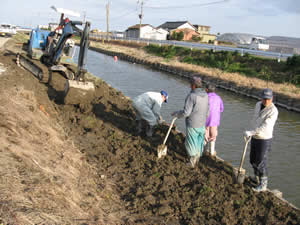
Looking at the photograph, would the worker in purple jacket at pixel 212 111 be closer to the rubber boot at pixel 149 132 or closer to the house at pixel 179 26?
the rubber boot at pixel 149 132

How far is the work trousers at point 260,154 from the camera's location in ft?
17.0

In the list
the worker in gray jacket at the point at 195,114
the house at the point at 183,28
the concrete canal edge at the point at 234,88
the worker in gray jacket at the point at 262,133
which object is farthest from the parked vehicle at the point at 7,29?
the worker in gray jacket at the point at 262,133

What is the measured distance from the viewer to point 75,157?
603cm

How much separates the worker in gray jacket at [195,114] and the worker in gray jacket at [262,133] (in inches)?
38.3

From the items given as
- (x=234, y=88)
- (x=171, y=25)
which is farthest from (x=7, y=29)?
(x=171, y=25)

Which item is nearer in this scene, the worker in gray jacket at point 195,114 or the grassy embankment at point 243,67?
the worker in gray jacket at point 195,114

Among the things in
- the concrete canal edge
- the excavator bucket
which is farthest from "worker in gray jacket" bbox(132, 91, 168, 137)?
the concrete canal edge

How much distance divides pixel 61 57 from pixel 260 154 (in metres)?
9.97

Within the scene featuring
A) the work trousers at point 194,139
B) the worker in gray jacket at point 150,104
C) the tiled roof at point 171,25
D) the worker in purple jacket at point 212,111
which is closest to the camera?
the work trousers at point 194,139

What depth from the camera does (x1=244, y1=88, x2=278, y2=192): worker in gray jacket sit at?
503 cm

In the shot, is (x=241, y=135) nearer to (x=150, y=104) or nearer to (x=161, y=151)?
(x=150, y=104)

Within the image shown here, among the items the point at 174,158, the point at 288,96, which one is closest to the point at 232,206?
the point at 174,158

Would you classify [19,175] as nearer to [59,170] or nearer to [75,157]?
[59,170]

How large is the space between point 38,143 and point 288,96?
1386cm
